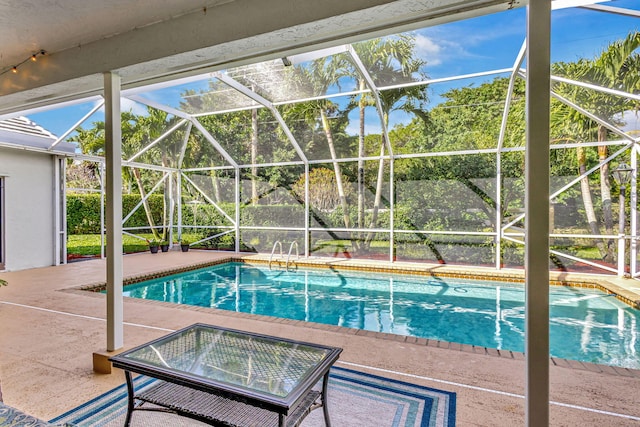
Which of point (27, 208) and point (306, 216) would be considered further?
point (306, 216)

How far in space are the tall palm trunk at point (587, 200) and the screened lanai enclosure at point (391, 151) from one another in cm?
2

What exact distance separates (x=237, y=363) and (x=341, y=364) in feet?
4.27

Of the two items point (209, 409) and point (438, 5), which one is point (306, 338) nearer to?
point (209, 409)

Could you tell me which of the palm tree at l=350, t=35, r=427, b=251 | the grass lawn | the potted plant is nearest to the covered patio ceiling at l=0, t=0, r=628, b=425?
the palm tree at l=350, t=35, r=427, b=251

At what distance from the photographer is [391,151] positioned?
878 centimetres

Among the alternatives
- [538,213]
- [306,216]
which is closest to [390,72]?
[538,213]

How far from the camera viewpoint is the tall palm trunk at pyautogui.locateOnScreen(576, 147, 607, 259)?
721cm

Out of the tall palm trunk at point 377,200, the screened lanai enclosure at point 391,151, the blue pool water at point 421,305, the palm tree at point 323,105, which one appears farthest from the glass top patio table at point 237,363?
the tall palm trunk at point 377,200

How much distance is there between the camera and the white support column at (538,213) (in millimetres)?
1723

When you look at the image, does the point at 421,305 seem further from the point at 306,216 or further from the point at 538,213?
the point at 538,213

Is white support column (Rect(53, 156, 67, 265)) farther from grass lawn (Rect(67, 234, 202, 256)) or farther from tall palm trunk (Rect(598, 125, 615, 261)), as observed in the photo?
tall palm trunk (Rect(598, 125, 615, 261))

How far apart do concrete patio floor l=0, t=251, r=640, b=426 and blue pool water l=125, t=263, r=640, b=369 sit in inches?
65.2

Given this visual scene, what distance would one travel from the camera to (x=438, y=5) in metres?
1.92

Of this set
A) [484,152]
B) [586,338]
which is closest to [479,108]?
[484,152]
